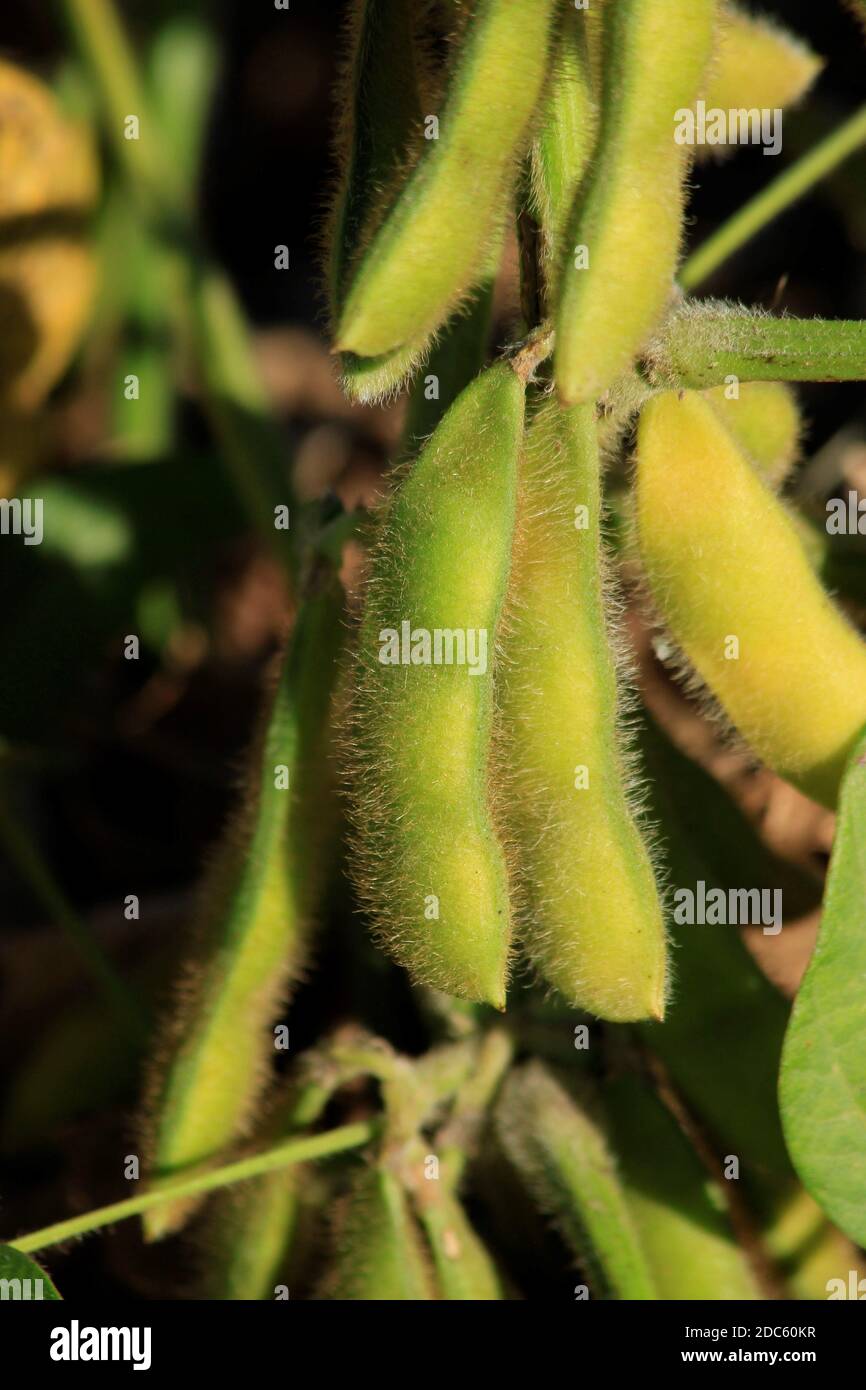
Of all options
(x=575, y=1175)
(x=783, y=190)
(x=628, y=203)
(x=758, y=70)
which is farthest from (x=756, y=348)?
(x=575, y=1175)

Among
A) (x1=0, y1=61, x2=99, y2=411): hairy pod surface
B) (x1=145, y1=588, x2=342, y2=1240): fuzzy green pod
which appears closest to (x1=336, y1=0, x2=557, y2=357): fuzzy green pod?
(x1=145, y1=588, x2=342, y2=1240): fuzzy green pod

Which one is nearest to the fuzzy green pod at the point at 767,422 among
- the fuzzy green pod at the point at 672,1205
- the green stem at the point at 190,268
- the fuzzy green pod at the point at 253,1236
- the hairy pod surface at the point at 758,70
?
the hairy pod surface at the point at 758,70

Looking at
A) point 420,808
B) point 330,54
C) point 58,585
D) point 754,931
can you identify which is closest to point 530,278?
point 420,808

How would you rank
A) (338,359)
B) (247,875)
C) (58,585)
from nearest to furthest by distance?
(338,359) < (247,875) < (58,585)

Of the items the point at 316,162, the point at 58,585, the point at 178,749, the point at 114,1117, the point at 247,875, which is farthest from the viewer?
the point at 316,162

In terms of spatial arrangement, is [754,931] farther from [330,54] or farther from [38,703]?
[330,54]

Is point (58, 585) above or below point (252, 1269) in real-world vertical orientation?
above

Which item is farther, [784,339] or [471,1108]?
[471,1108]
